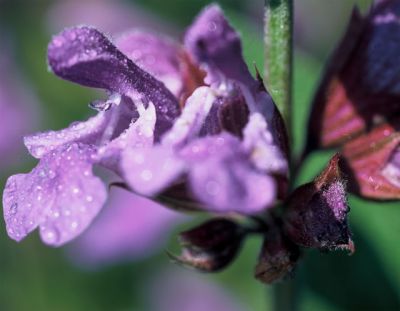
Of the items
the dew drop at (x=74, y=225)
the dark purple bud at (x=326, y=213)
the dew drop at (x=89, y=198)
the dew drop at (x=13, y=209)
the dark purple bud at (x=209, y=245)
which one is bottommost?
the dark purple bud at (x=209, y=245)

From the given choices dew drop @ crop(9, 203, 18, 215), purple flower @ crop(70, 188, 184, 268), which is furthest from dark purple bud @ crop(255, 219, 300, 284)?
purple flower @ crop(70, 188, 184, 268)

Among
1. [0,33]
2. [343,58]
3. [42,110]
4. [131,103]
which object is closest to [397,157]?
[343,58]

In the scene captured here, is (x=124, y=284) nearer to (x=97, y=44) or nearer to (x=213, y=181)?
(x=97, y=44)

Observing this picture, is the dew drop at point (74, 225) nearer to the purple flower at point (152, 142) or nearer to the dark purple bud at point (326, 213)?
the purple flower at point (152, 142)

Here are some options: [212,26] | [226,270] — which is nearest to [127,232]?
[226,270]

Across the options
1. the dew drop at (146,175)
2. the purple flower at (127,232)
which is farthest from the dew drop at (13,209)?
the purple flower at (127,232)

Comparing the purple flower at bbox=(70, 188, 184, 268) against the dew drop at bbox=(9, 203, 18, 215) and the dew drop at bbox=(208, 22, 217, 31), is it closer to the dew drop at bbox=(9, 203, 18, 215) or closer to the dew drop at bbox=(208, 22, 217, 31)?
the dew drop at bbox=(9, 203, 18, 215)
